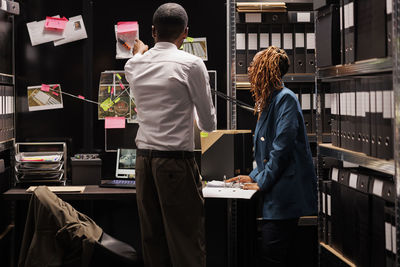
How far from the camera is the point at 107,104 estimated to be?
11.3 feet

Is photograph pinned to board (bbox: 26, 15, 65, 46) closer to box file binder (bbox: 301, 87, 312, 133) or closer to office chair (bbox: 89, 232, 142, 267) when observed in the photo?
office chair (bbox: 89, 232, 142, 267)

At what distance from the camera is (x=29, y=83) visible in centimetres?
337

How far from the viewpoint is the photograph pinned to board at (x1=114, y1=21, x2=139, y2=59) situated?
3.43m

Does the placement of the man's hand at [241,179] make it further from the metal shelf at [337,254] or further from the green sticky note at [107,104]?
the green sticky note at [107,104]

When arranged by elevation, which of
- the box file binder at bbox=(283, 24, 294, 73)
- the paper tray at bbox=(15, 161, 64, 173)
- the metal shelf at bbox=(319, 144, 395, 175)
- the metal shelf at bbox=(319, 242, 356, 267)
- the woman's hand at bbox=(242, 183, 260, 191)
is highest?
the box file binder at bbox=(283, 24, 294, 73)

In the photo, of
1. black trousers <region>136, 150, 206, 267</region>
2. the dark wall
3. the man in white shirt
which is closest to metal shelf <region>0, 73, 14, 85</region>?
the dark wall

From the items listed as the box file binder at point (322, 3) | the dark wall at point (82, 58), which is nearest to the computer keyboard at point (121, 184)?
the dark wall at point (82, 58)

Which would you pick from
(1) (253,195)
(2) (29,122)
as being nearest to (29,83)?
(2) (29,122)

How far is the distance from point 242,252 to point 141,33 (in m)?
1.63

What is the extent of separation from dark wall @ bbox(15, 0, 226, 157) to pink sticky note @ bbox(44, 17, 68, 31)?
5 centimetres

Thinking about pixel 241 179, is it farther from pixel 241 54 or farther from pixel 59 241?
pixel 59 241

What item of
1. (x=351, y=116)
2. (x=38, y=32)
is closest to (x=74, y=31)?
(x=38, y=32)

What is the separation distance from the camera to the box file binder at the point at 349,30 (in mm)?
2275

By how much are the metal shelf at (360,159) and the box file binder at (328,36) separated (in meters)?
0.45
